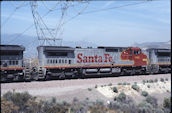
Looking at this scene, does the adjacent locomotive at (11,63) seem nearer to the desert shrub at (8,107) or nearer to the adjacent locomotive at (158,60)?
the desert shrub at (8,107)

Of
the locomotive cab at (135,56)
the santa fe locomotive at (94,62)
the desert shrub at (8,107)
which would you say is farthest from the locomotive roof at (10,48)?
the locomotive cab at (135,56)

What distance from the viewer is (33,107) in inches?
619

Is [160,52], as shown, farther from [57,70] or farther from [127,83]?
[57,70]

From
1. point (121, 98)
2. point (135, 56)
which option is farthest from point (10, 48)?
point (135, 56)

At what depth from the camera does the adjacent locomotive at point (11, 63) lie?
76.5ft

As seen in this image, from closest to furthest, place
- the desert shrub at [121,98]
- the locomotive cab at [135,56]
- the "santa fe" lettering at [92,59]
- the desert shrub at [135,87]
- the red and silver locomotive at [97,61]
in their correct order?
the desert shrub at [121,98] < the desert shrub at [135,87] < the red and silver locomotive at [97,61] < the "santa fe" lettering at [92,59] < the locomotive cab at [135,56]

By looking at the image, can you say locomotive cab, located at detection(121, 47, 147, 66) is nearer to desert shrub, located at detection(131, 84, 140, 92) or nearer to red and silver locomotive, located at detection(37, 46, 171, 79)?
red and silver locomotive, located at detection(37, 46, 171, 79)

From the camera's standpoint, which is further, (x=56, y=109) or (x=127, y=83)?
(x=127, y=83)

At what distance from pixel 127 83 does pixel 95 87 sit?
15.9 feet

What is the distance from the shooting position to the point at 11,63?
78.2ft

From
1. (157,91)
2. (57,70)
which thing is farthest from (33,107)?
(157,91)

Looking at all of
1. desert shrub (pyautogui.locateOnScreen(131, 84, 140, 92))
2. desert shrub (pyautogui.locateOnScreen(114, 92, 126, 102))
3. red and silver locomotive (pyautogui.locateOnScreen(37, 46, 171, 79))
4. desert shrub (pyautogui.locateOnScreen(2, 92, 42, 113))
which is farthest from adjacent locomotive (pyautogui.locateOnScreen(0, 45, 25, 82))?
desert shrub (pyautogui.locateOnScreen(131, 84, 140, 92))

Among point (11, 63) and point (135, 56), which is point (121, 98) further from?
point (11, 63)

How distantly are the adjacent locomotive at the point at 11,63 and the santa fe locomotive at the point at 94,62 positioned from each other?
0.36ft
